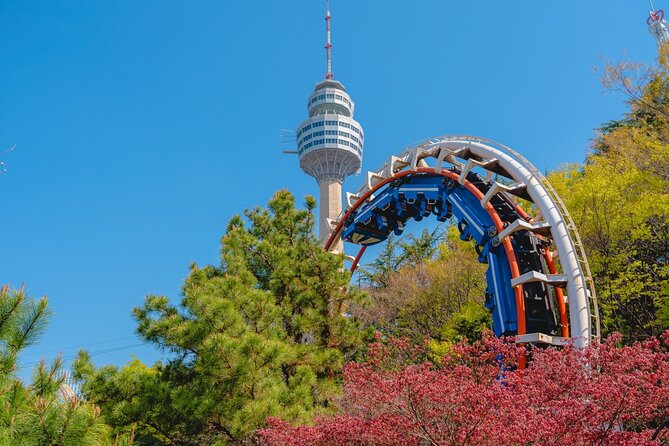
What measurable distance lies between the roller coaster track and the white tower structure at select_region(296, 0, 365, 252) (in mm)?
54222

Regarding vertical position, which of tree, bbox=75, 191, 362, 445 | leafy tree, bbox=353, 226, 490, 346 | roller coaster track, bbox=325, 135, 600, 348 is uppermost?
leafy tree, bbox=353, 226, 490, 346

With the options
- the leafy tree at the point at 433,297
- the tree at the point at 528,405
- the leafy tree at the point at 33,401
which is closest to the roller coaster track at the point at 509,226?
the tree at the point at 528,405

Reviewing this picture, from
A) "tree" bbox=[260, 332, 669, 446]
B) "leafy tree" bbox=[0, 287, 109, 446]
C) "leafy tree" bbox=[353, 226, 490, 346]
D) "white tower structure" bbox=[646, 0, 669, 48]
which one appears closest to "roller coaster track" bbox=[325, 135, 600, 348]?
"tree" bbox=[260, 332, 669, 446]

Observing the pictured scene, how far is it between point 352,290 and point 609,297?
8.03 m

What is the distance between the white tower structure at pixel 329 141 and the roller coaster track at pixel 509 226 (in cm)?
5422

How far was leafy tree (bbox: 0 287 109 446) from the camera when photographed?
4.32 meters

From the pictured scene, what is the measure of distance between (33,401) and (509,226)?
30.7ft

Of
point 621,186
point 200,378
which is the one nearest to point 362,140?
point 621,186

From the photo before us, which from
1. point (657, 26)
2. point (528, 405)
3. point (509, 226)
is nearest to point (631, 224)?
point (509, 226)

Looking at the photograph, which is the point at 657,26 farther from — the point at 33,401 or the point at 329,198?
the point at 33,401

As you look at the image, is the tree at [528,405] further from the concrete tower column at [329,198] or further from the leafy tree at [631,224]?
the concrete tower column at [329,198]

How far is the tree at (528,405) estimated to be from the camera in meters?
5.85

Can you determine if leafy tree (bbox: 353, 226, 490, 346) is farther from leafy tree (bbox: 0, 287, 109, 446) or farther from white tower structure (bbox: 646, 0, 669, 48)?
white tower structure (bbox: 646, 0, 669, 48)

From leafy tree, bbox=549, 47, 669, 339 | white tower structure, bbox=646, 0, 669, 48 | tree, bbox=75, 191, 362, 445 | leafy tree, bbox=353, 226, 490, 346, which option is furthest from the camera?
white tower structure, bbox=646, 0, 669, 48
